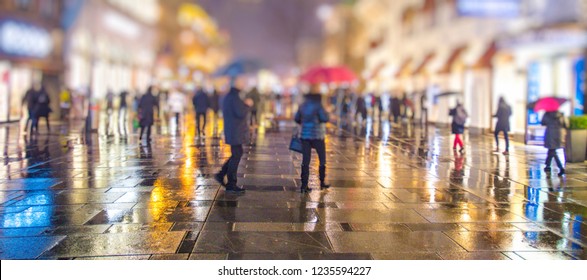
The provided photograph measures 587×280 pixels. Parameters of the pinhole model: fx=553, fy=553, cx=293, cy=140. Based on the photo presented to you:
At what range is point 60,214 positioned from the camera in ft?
22.6

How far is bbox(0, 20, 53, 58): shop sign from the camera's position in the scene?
27.5m

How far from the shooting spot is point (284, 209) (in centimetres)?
738

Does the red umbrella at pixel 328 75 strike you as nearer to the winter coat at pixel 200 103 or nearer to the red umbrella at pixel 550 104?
the winter coat at pixel 200 103

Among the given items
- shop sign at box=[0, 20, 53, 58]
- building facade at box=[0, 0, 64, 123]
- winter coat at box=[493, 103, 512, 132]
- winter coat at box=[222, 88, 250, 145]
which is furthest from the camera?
shop sign at box=[0, 20, 53, 58]

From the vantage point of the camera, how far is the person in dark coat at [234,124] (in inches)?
335

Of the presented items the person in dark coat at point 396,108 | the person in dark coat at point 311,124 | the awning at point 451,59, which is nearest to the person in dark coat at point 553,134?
the person in dark coat at point 311,124

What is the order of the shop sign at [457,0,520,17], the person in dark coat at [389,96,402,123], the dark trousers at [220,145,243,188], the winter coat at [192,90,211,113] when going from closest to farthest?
1. the dark trousers at [220,145,243,188]
2. the winter coat at [192,90,211,113]
3. the shop sign at [457,0,520,17]
4. the person in dark coat at [389,96,402,123]

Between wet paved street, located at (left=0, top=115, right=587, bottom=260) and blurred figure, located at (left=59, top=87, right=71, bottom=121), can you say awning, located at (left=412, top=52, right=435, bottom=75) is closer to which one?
blurred figure, located at (left=59, top=87, right=71, bottom=121)

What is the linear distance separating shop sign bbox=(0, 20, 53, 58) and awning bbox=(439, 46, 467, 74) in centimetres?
2227

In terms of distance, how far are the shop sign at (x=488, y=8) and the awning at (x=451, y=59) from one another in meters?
7.33

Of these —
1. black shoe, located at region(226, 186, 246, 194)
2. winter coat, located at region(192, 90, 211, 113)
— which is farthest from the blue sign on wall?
black shoe, located at region(226, 186, 246, 194)

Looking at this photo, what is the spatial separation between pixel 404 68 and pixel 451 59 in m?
9.28
